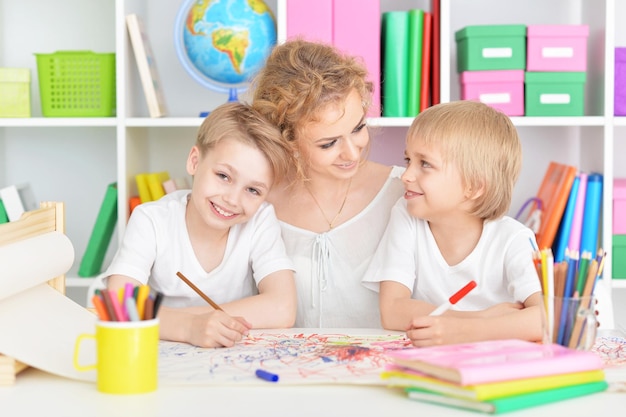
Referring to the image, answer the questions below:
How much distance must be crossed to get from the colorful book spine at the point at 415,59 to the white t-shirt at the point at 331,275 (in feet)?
2.02

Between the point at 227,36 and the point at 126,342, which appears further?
the point at 227,36

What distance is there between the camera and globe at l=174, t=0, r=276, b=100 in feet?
7.58

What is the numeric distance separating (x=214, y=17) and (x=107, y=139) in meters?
0.61

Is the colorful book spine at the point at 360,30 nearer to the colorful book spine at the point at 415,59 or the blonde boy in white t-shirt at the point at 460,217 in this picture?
the colorful book spine at the point at 415,59

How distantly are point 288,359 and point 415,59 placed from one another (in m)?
1.34

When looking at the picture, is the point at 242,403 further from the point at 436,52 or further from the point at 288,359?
the point at 436,52

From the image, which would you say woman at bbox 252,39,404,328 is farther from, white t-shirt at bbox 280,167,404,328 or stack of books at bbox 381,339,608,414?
stack of books at bbox 381,339,608,414

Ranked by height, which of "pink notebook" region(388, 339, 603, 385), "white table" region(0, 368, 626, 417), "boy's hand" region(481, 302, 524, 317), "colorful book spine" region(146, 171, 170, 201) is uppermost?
"colorful book spine" region(146, 171, 170, 201)

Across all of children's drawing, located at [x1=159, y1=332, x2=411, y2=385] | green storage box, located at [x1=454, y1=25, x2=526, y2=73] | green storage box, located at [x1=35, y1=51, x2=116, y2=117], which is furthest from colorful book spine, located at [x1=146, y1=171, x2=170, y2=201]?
children's drawing, located at [x1=159, y1=332, x2=411, y2=385]

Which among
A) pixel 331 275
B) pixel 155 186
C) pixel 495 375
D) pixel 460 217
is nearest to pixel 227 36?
pixel 155 186

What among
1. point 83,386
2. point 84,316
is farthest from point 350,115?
point 83,386

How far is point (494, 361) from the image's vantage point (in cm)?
95

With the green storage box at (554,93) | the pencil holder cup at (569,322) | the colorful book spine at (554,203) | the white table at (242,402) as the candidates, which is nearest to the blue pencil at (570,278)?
the pencil holder cup at (569,322)

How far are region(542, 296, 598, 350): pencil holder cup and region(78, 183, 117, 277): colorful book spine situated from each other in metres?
1.58
